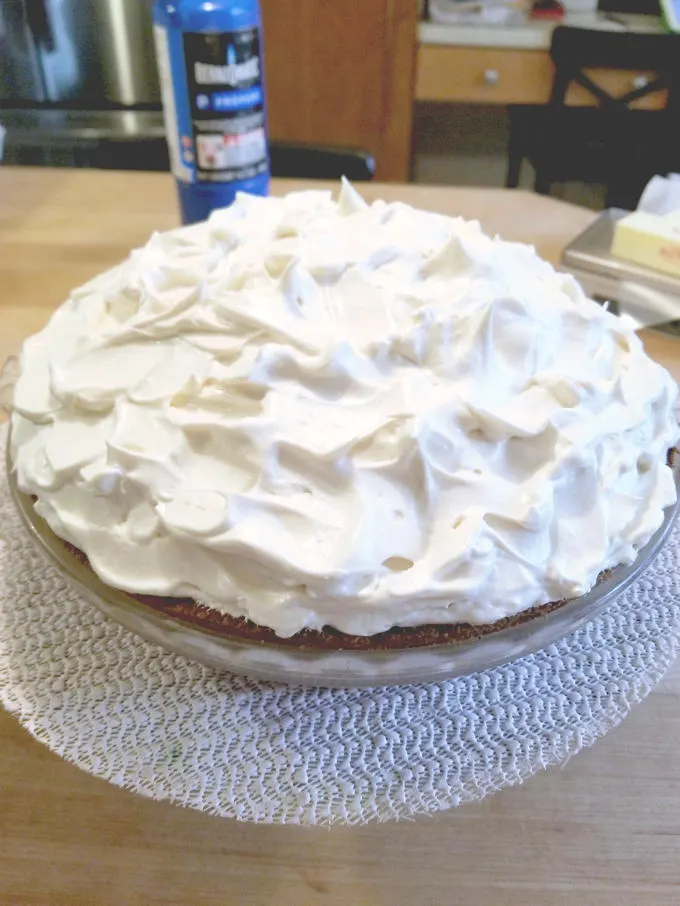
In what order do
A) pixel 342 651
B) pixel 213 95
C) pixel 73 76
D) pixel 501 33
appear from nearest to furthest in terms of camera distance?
pixel 342 651 → pixel 213 95 → pixel 73 76 → pixel 501 33

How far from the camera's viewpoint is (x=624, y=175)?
10.3ft

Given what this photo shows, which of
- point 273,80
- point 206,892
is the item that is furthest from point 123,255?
point 273,80

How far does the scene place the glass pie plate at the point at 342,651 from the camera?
70 centimetres

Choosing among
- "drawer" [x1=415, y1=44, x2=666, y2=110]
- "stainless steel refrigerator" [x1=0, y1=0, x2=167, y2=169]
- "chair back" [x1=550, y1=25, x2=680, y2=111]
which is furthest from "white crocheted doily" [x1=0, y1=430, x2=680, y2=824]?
"drawer" [x1=415, y1=44, x2=666, y2=110]

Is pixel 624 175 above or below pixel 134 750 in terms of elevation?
below

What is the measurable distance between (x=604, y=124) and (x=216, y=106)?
2134mm

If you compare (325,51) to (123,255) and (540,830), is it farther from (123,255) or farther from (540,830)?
(540,830)

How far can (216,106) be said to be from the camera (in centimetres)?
133

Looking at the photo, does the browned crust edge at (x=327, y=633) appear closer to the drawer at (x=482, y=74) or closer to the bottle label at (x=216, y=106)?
the bottle label at (x=216, y=106)

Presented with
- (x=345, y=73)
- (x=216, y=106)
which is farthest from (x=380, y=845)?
(x=345, y=73)

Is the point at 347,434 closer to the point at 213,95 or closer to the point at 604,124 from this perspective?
the point at 213,95

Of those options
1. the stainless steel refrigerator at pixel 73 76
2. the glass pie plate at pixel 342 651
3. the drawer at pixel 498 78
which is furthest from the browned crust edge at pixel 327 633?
the drawer at pixel 498 78

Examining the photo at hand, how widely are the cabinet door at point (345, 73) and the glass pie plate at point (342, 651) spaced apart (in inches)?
98.5

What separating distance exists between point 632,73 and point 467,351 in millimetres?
2560
